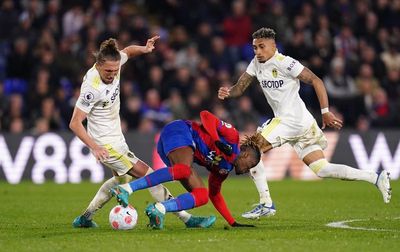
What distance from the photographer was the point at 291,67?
1184 centimetres

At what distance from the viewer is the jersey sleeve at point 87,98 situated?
34.0ft

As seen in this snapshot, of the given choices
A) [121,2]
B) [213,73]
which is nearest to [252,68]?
[213,73]

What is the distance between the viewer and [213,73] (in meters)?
21.8

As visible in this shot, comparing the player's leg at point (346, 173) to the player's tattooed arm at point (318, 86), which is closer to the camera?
the player's leg at point (346, 173)

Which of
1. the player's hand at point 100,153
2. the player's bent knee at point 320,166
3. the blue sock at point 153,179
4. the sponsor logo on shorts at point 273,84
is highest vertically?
the sponsor logo on shorts at point 273,84

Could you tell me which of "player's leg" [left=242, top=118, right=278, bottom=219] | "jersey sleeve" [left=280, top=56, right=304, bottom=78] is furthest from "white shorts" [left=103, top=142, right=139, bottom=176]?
"jersey sleeve" [left=280, top=56, right=304, bottom=78]

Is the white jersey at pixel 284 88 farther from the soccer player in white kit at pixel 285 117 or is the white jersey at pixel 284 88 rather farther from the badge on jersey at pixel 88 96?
the badge on jersey at pixel 88 96

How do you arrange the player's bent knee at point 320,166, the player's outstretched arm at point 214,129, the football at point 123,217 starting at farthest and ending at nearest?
the player's bent knee at point 320,166 < the football at point 123,217 < the player's outstretched arm at point 214,129

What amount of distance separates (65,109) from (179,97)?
2.42m

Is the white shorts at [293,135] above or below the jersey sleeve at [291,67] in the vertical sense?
below

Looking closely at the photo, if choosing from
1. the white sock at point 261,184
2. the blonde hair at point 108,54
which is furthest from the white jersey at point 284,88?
the blonde hair at point 108,54

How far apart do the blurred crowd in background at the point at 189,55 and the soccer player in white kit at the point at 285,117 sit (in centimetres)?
827

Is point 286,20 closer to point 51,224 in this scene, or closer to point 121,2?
point 121,2

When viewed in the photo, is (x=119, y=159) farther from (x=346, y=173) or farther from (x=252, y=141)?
(x=346, y=173)
